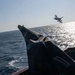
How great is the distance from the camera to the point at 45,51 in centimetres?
872

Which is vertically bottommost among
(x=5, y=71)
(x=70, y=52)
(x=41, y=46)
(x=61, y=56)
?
(x=5, y=71)

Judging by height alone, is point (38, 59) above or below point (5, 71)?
above

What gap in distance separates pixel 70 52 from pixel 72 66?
710 centimetres

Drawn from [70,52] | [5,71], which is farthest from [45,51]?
[5,71]

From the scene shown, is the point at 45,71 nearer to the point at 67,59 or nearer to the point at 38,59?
the point at 38,59

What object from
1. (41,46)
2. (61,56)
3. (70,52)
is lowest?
(70,52)

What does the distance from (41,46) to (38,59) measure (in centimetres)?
65

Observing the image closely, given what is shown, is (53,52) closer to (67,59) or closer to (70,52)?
(67,59)

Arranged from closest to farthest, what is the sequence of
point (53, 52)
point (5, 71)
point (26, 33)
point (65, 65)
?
1. point (65, 65)
2. point (53, 52)
3. point (26, 33)
4. point (5, 71)

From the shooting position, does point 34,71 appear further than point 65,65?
Yes

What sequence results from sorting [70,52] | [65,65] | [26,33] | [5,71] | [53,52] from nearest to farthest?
[65,65], [53,52], [26,33], [70,52], [5,71]

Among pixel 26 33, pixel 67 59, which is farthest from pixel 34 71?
pixel 26 33

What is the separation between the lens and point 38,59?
8570mm

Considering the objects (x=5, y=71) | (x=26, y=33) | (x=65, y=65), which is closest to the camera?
(x=65, y=65)
